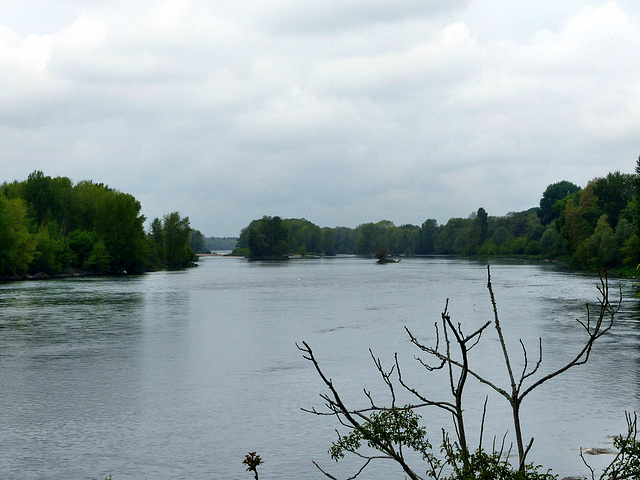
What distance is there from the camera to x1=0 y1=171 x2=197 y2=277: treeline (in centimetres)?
7525

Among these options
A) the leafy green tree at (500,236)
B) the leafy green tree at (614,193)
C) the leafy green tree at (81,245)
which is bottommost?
the leafy green tree at (81,245)

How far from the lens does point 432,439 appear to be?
42.2ft

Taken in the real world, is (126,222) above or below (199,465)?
above

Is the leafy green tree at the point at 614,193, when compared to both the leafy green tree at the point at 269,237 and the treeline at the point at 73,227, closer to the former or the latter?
the treeline at the point at 73,227

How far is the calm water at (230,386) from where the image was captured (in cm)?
1180

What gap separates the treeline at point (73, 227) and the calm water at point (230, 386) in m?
41.5

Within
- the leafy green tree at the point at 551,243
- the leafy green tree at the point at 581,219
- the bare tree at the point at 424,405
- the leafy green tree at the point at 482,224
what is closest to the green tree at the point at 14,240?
the leafy green tree at the point at 581,219

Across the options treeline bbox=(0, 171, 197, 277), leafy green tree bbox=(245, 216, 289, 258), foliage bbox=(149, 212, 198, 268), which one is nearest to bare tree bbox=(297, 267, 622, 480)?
treeline bbox=(0, 171, 197, 277)

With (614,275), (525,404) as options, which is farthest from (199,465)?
(614,275)

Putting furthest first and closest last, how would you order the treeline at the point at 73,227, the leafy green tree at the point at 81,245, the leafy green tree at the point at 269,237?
the leafy green tree at the point at 269,237, the leafy green tree at the point at 81,245, the treeline at the point at 73,227

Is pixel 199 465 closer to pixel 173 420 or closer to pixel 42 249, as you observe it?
pixel 173 420

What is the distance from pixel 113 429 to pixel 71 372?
6365 millimetres

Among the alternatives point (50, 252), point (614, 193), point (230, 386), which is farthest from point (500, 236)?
point (230, 386)

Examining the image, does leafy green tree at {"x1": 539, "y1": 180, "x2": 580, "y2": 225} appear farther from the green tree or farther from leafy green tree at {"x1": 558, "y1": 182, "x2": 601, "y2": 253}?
the green tree
